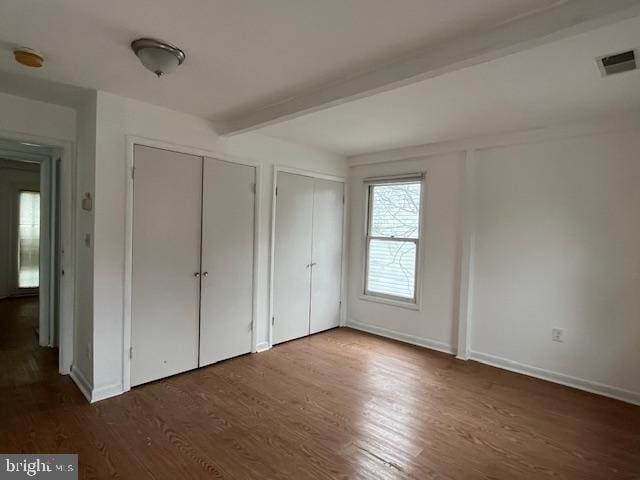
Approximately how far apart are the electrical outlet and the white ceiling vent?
2.19m

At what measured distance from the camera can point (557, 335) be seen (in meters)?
3.21

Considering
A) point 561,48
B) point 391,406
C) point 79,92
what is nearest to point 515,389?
point 391,406

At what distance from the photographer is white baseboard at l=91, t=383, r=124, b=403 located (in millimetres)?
2659

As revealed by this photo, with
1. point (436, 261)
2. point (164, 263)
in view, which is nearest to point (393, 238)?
point (436, 261)

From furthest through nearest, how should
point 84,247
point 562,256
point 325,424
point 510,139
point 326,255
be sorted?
point 326,255 < point 510,139 < point 562,256 < point 84,247 < point 325,424

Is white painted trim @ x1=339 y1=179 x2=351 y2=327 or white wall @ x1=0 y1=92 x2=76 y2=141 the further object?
white painted trim @ x1=339 y1=179 x2=351 y2=327

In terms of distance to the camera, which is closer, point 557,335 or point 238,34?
point 238,34

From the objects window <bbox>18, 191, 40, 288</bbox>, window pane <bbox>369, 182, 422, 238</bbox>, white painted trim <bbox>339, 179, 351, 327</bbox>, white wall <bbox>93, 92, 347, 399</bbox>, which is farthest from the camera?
window <bbox>18, 191, 40, 288</bbox>

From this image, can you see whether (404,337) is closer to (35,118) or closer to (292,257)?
(292,257)

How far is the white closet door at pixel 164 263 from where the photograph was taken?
2.88m

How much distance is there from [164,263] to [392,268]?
2689 mm

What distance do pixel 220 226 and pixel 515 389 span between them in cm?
308

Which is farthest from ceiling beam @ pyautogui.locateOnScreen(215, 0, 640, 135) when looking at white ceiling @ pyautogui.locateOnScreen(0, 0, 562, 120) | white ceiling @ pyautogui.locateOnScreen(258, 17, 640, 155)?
white ceiling @ pyautogui.locateOnScreen(258, 17, 640, 155)

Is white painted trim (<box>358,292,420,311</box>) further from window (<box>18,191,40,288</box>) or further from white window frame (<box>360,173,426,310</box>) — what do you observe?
window (<box>18,191,40,288</box>)
